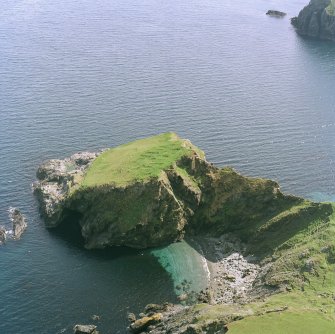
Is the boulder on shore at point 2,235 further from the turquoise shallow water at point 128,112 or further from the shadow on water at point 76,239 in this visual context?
the shadow on water at point 76,239

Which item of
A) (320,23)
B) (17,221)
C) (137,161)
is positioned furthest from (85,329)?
(320,23)

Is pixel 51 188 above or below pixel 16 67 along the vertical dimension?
below

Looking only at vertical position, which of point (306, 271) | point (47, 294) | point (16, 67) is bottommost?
point (47, 294)

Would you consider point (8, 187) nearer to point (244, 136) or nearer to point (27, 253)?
point (27, 253)

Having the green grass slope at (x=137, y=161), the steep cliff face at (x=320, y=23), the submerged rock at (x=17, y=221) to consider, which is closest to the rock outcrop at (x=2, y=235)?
the submerged rock at (x=17, y=221)

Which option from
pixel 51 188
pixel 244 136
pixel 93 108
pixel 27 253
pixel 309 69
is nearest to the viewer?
pixel 27 253

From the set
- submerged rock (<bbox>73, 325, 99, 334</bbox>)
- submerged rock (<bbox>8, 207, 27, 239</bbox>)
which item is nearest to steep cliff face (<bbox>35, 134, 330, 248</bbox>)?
submerged rock (<bbox>8, 207, 27, 239</bbox>)

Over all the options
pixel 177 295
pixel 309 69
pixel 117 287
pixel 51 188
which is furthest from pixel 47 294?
pixel 309 69

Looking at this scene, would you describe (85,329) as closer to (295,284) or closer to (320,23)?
(295,284)
